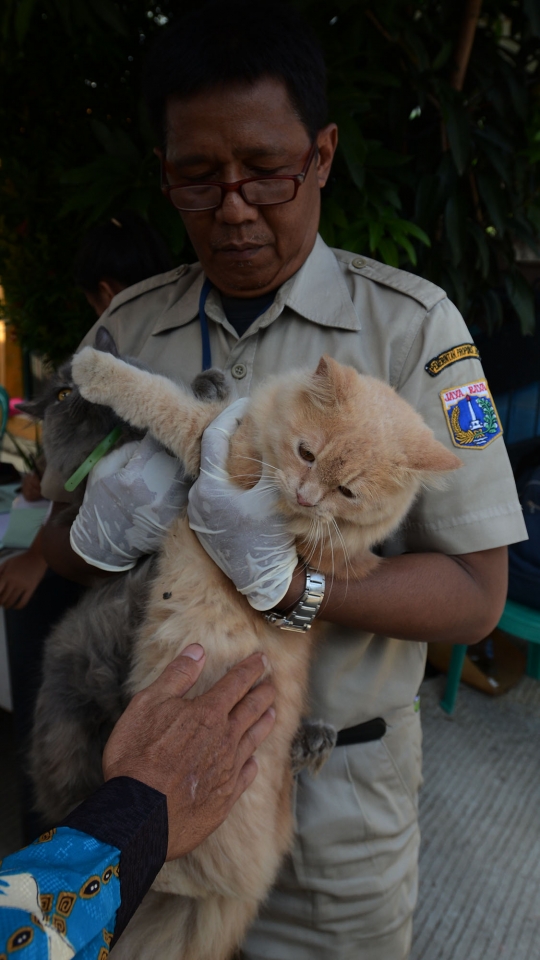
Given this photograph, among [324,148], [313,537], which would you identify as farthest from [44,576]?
[324,148]

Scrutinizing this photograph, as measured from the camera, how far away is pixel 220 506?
47.6 inches

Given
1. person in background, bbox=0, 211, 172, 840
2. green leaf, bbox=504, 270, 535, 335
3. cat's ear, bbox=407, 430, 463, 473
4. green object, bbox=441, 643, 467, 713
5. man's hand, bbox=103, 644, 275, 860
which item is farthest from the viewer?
green object, bbox=441, 643, 467, 713

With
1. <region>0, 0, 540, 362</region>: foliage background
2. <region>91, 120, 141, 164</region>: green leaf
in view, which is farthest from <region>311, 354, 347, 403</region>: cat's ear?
<region>91, 120, 141, 164</region>: green leaf

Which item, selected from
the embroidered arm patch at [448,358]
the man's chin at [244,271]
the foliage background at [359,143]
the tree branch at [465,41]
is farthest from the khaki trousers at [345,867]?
the tree branch at [465,41]

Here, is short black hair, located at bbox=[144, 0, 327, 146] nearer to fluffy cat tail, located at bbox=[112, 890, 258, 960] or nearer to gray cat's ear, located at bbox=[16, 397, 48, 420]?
gray cat's ear, located at bbox=[16, 397, 48, 420]

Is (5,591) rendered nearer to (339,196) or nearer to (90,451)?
(90,451)

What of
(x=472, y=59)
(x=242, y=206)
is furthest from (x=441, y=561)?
(x=472, y=59)

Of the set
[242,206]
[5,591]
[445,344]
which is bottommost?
[5,591]

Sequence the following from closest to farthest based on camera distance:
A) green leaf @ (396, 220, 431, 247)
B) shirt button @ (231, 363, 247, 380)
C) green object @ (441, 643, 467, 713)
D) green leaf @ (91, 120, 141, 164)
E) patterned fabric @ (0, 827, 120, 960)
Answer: patterned fabric @ (0, 827, 120, 960), shirt button @ (231, 363, 247, 380), green leaf @ (396, 220, 431, 247), green leaf @ (91, 120, 141, 164), green object @ (441, 643, 467, 713)

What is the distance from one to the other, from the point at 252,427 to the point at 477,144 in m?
1.96

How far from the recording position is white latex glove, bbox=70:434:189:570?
51.4 inches

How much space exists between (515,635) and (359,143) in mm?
2482

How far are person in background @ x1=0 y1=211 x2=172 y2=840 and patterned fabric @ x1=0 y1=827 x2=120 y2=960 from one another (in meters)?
1.25

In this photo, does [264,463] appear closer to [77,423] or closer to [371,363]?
[371,363]
